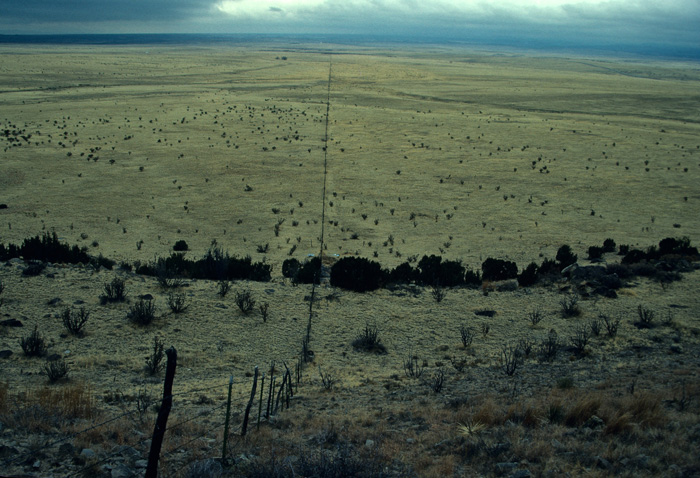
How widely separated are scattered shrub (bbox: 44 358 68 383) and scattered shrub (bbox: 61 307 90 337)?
60.3 inches

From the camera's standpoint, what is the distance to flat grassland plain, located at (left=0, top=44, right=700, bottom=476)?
664 centimetres

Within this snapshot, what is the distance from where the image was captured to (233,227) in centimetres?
2291

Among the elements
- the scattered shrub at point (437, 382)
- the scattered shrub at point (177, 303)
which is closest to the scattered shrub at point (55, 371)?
the scattered shrub at point (177, 303)

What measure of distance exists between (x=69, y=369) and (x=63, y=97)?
6546 centimetres

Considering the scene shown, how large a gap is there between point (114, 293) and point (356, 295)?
5.93 metres

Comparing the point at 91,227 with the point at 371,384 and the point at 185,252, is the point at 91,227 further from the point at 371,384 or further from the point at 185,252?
the point at 371,384

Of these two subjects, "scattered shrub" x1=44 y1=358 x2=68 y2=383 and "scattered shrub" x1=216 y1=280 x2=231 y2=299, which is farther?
"scattered shrub" x1=216 y1=280 x2=231 y2=299

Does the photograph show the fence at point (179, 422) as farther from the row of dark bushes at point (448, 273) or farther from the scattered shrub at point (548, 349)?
the scattered shrub at point (548, 349)

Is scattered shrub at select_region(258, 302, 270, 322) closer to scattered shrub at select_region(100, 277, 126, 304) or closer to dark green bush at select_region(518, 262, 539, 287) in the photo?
scattered shrub at select_region(100, 277, 126, 304)

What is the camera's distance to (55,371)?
8.77 m

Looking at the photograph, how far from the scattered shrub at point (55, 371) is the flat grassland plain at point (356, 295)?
15 cm

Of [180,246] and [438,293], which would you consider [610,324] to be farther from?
[180,246]

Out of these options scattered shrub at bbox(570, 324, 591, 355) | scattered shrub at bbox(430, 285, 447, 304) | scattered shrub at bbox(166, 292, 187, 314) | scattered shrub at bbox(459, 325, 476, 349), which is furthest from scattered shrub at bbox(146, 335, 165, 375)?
scattered shrub at bbox(570, 324, 591, 355)

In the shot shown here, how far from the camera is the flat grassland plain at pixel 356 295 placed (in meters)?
6.64
